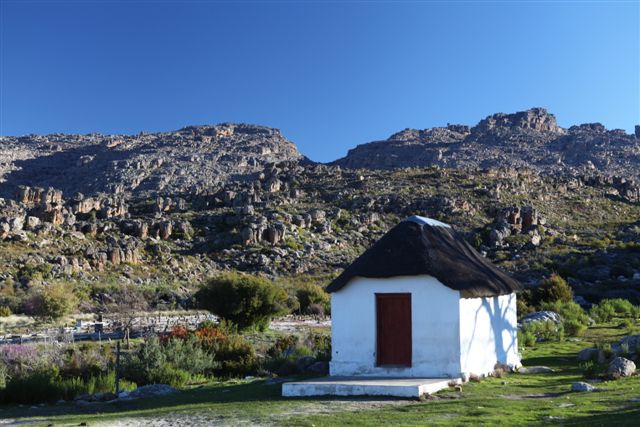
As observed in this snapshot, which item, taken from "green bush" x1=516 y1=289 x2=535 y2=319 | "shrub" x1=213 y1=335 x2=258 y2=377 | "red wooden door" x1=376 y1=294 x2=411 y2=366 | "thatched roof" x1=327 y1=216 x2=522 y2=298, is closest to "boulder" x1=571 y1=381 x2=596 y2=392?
"thatched roof" x1=327 y1=216 x2=522 y2=298

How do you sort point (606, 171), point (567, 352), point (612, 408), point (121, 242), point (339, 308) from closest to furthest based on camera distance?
1. point (612, 408)
2. point (339, 308)
3. point (567, 352)
4. point (121, 242)
5. point (606, 171)

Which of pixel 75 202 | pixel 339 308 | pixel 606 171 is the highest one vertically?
pixel 606 171

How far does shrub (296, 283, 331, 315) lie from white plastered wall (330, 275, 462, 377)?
2404 centimetres

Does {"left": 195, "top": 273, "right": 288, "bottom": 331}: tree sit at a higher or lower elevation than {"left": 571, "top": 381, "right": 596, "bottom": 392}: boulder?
higher

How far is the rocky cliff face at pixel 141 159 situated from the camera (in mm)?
97750

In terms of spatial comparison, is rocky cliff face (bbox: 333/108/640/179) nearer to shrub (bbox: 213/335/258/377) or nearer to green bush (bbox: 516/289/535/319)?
green bush (bbox: 516/289/535/319)

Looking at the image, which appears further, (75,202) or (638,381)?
(75,202)

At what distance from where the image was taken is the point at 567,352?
19.0m

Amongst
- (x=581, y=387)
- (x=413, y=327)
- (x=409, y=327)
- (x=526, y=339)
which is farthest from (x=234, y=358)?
(x=581, y=387)

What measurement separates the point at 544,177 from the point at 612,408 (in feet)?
234

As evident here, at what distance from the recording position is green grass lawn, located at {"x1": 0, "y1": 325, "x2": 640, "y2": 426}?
995 centimetres

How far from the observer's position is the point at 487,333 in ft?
49.6

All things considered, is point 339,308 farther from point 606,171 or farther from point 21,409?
point 606,171

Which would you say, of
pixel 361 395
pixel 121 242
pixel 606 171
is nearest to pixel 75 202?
pixel 121 242
